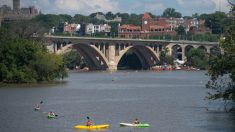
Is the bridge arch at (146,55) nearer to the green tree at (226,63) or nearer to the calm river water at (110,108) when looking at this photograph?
the calm river water at (110,108)

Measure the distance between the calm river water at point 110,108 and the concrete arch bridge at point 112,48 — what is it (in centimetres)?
4629

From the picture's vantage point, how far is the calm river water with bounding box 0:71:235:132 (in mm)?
61031

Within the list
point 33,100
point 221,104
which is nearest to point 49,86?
point 33,100

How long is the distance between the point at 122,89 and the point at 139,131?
4485 cm

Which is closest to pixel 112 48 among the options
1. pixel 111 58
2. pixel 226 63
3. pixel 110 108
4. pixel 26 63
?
pixel 111 58

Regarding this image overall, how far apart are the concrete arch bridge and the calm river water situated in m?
46.3

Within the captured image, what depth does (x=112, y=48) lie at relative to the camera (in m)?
170

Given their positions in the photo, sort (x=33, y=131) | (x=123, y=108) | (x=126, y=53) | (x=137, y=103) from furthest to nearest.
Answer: (x=126, y=53) < (x=137, y=103) < (x=123, y=108) < (x=33, y=131)

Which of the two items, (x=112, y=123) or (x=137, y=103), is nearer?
(x=112, y=123)

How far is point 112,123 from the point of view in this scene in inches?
2477

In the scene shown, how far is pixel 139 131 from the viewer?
194 feet

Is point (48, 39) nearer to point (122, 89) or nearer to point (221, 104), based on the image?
point (122, 89)

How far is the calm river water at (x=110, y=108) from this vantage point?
6103 centimetres

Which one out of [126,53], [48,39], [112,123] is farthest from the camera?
[126,53]
